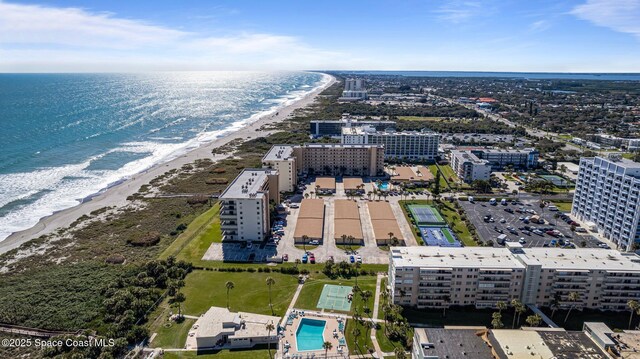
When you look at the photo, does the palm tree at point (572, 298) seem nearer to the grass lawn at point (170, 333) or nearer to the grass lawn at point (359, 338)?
the grass lawn at point (359, 338)

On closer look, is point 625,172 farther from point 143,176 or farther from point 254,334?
point 143,176

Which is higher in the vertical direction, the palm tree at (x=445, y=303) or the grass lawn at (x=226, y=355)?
the palm tree at (x=445, y=303)

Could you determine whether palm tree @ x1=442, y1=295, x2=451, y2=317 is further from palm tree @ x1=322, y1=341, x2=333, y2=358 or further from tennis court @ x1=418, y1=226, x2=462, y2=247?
tennis court @ x1=418, y1=226, x2=462, y2=247

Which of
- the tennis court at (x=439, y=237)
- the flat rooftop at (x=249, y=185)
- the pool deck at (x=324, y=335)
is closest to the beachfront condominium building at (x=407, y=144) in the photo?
the flat rooftop at (x=249, y=185)

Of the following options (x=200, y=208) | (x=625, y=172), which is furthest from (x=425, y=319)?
(x=200, y=208)

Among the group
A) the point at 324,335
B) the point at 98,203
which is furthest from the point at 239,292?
the point at 98,203

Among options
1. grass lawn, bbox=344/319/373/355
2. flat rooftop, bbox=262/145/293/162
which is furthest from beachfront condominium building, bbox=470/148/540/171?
grass lawn, bbox=344/319/373/355
